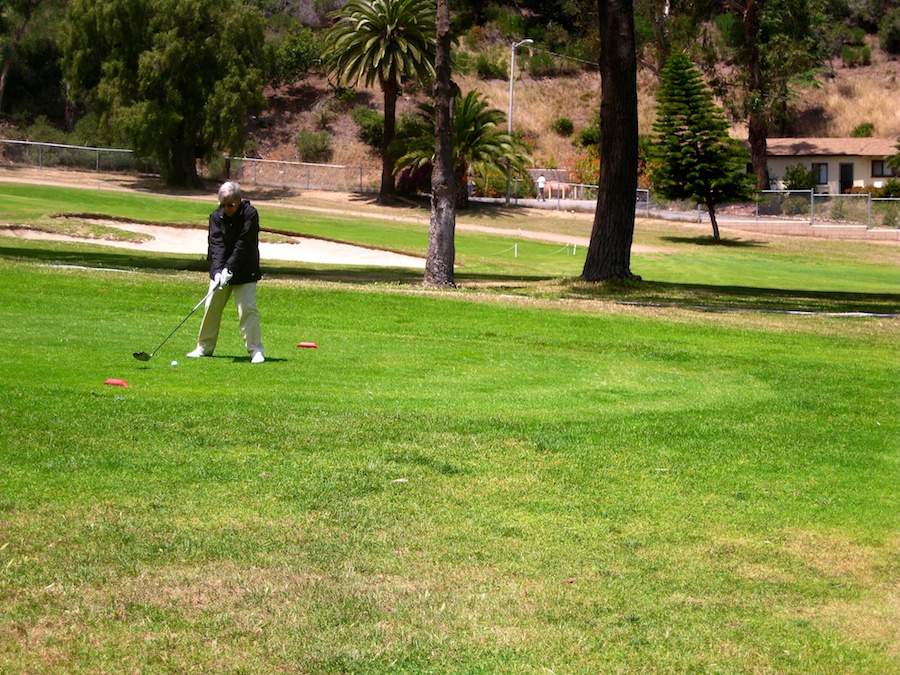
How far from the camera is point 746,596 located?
20.9 ft

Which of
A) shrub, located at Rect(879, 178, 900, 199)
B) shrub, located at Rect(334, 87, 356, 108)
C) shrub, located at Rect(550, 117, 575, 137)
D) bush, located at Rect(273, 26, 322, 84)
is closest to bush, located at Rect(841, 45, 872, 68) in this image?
shrub, located at Rect(550, 117, 575, 137)

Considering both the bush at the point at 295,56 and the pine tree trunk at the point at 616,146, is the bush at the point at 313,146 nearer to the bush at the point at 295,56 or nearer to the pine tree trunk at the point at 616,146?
the bush at the point at 295,56

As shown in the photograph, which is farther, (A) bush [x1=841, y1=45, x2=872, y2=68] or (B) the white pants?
(A) bush [x1=841, y1=45, x2=872, y2=68]

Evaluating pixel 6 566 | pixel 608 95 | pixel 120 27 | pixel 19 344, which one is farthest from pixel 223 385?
pixel 120 27

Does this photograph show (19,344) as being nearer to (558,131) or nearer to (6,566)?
(6,566)

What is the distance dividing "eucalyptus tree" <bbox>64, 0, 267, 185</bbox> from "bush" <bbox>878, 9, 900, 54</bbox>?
56436 mm

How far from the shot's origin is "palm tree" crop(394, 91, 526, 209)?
59.3 metres

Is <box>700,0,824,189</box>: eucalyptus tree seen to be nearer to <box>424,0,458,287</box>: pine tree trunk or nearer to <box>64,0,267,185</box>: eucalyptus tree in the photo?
<box>64,0,267,185</box>: eucalyptus tree

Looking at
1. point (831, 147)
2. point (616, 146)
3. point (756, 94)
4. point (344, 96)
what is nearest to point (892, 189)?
point (756, 94)

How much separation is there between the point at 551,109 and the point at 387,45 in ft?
92.6

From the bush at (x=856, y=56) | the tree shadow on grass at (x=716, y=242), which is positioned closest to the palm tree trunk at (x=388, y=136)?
the tree shadow on grass at (x=716, y=242)

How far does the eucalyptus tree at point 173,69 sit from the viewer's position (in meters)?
57.3

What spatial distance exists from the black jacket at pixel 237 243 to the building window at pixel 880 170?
7020cm

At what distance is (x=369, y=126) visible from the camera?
75812 millimetres
